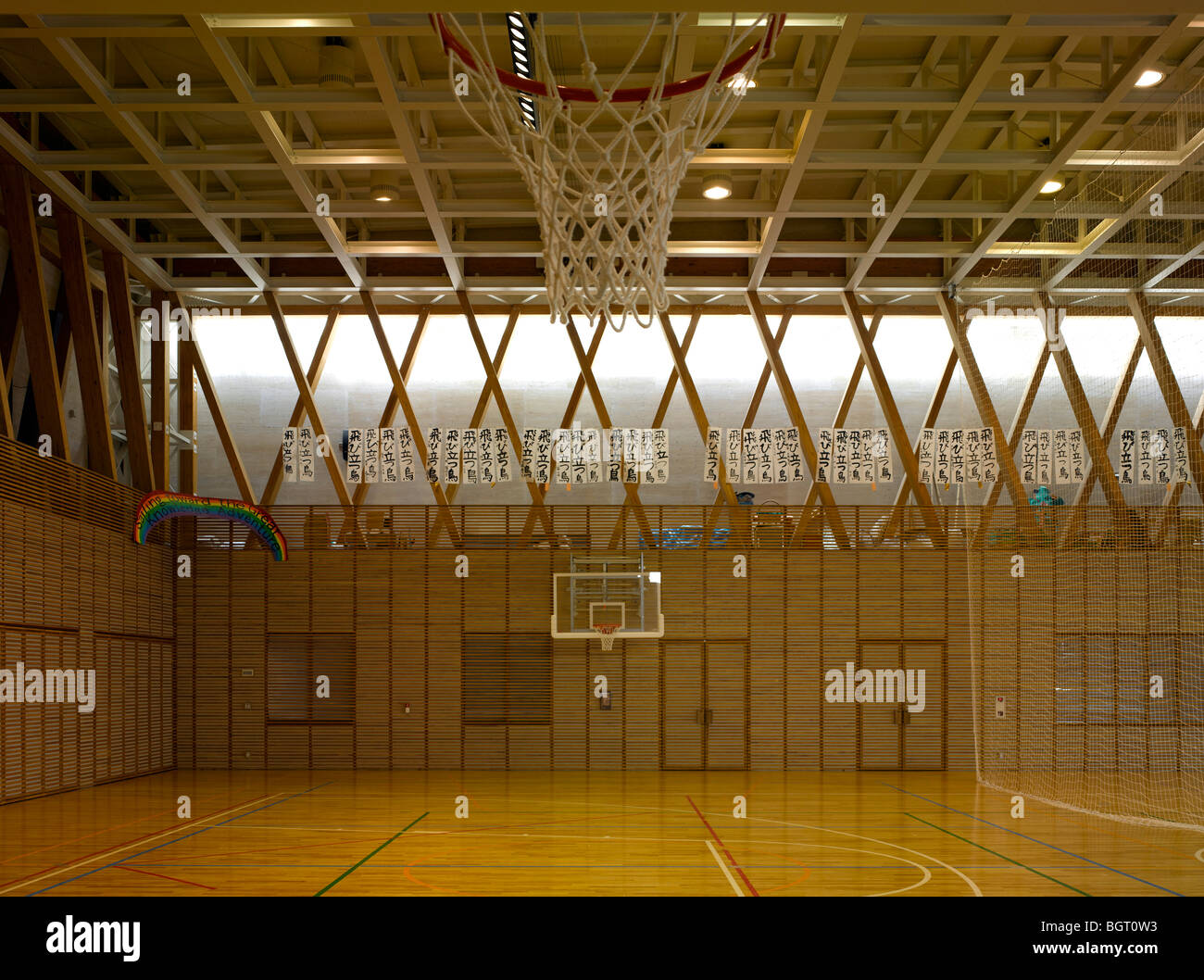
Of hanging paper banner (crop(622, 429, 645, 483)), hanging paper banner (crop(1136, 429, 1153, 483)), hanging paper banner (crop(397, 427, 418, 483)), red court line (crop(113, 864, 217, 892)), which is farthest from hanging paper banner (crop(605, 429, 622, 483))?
red court line (crop(113, 864, 217, 892))

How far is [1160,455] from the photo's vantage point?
53.1ft

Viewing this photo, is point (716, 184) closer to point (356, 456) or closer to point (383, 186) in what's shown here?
point (383, 186)

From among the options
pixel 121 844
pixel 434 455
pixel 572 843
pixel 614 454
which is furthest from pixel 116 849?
pixel 614 454

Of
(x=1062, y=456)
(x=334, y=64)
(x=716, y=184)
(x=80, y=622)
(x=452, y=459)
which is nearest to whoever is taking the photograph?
(x=334, y=64)

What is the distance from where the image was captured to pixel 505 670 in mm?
17578

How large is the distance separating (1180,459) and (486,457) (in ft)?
35.6

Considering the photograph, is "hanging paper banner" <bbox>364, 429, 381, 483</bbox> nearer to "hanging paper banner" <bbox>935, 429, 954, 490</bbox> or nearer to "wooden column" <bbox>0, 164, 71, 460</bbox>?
"wooden column" <bbox>0, 164, 71, 460</bbox>

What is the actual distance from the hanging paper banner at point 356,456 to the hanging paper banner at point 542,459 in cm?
293

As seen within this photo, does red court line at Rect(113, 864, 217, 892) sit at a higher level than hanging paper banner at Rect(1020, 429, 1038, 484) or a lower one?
lower

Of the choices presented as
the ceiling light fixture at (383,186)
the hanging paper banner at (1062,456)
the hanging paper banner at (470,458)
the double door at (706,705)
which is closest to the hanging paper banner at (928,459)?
the hanging paper banner at (1062,456)

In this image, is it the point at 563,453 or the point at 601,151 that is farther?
the point at 563,453

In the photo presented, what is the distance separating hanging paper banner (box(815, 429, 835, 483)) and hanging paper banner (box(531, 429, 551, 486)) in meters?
4.69

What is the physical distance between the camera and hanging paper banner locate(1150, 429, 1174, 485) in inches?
631
